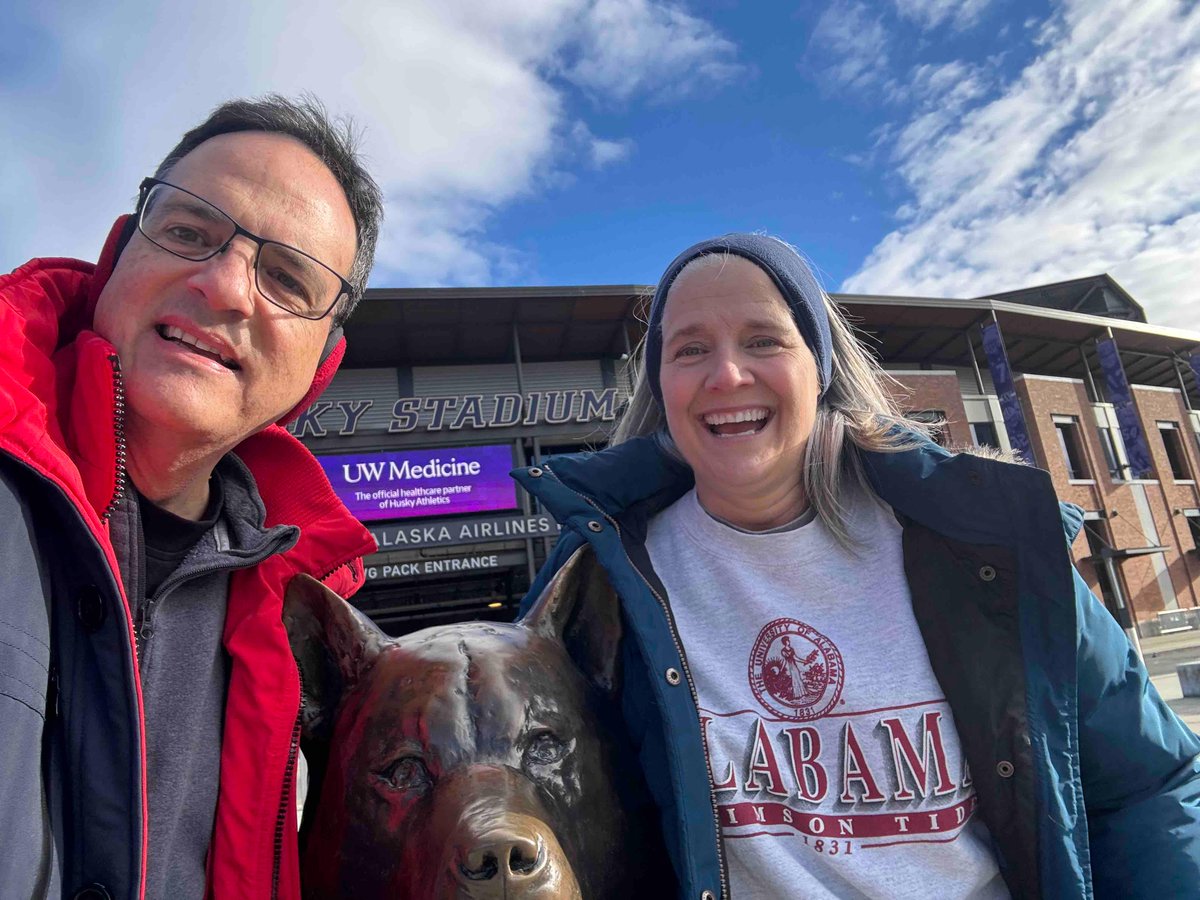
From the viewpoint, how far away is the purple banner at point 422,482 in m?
15.0

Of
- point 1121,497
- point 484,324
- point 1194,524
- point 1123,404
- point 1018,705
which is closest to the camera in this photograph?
point 1018,705

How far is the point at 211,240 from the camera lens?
167cm

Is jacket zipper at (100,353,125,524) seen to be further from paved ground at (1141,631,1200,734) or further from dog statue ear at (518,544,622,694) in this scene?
paved ground at (1141,631,1200,734)

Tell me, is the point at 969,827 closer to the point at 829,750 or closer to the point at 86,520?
the point at 829,750

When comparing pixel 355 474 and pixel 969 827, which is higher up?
pixel 355 474

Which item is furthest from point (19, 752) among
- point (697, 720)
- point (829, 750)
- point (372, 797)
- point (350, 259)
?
point (829, 750)

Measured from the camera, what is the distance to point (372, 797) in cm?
147

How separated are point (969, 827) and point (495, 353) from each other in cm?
1760

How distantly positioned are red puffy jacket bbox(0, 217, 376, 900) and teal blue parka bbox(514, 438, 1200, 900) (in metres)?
0.76

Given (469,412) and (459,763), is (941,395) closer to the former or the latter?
(469,412)

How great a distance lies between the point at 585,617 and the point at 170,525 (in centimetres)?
98

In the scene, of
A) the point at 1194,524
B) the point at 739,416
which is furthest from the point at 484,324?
the point at 1194,524

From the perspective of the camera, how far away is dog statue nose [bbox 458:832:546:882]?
3.93 feet

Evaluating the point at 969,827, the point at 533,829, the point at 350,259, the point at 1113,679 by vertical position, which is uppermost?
the point at 350,259
